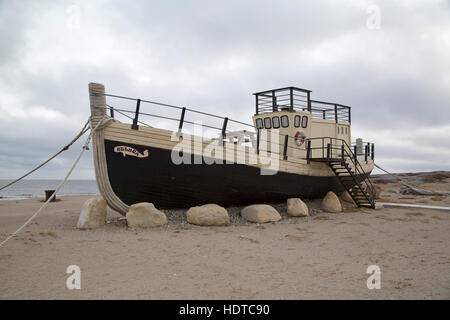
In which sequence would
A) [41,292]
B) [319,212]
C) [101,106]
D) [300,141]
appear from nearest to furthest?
[41,292], [101,106], [319,212], [300,141]

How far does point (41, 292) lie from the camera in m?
4.32

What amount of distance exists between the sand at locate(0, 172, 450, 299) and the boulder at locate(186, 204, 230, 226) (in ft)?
0.84

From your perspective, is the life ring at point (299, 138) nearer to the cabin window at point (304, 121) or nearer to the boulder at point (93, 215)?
the cabin window at point (304, 121)

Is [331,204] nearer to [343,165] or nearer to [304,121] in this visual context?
[343,165]

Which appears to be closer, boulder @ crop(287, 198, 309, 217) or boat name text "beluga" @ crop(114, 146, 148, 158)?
boat name text "beluga" @ crop(114, 146, 148, 158)

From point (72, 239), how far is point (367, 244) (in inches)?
278

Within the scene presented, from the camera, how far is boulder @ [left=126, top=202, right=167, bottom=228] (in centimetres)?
869

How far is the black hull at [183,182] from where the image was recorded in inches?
355

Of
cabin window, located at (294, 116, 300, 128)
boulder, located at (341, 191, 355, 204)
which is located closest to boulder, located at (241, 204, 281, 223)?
cabin window, located at (294, 116, 300, 128)

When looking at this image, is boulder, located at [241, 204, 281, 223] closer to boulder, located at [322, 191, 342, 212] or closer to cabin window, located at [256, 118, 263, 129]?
boulder, located at [322, 191, 342, 212]

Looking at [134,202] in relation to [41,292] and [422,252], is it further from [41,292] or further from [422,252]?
[422,252]

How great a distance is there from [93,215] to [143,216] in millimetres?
1450

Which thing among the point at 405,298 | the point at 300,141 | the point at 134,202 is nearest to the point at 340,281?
the point at 405,298
